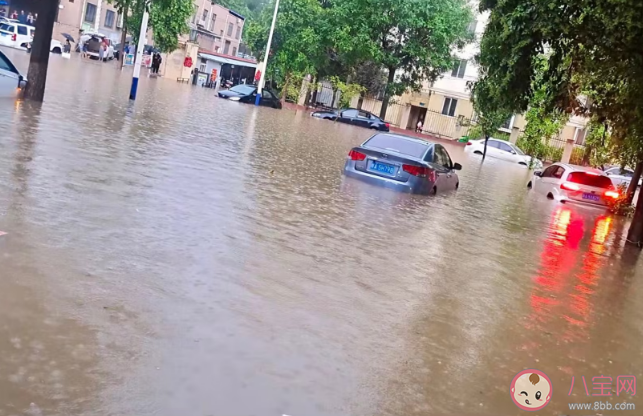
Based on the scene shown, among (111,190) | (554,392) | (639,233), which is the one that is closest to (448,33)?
(639,233)

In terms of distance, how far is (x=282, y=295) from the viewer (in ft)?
20.8

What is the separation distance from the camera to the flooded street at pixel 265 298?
4395 millimetres

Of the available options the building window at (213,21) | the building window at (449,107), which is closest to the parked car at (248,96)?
the building window at (449,107)

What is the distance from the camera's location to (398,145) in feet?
50.4

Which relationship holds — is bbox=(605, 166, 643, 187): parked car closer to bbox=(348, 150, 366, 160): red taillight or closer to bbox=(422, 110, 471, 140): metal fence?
bbox=(348, 150, 366, 160): red taillight

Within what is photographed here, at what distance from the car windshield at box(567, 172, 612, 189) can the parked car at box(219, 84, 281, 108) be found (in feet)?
84.1

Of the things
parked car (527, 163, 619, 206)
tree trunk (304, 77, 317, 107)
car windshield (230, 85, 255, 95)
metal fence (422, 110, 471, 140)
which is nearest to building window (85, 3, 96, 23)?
tree trunk (304, 77, 317, 107)

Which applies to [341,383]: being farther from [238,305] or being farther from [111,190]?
[111,190]

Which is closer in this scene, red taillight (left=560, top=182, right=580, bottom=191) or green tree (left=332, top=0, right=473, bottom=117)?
red taillight (left=560, top=182, right=580, bottom=191)

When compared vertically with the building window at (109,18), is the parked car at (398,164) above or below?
below

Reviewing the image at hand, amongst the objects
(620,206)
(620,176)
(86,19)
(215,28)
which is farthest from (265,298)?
(215,28)

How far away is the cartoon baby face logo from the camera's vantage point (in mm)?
4977

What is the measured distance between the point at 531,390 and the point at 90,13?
74.2 m

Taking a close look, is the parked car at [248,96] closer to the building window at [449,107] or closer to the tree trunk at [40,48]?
the building window at [449,107]
